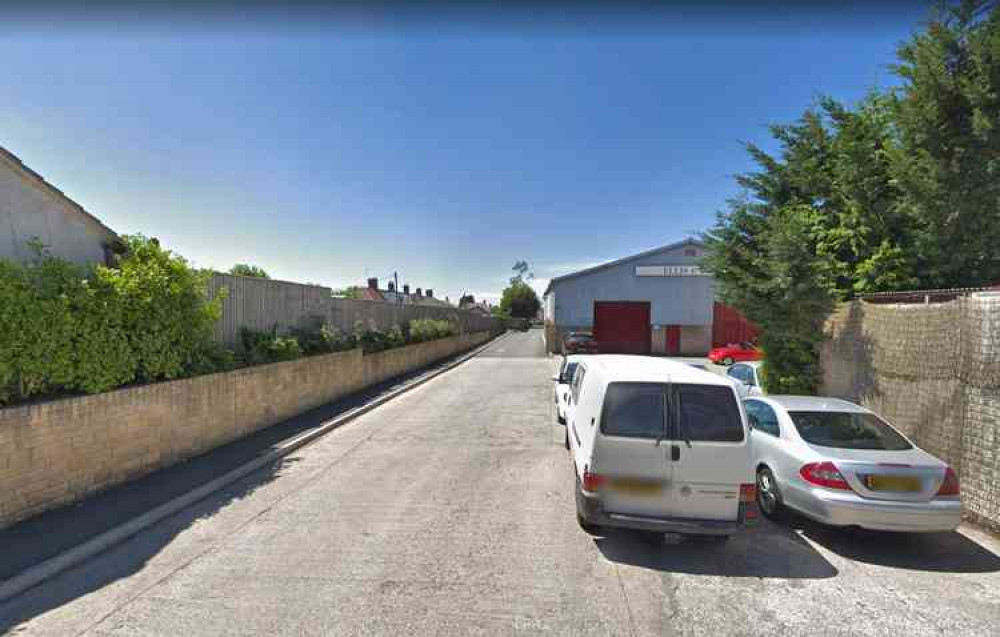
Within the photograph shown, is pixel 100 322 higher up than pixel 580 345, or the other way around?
pixel 100 322

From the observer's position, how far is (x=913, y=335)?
19.1 feet

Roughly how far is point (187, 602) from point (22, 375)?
3328mm

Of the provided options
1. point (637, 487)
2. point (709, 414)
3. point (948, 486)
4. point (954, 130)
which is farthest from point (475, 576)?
point (954, 130)

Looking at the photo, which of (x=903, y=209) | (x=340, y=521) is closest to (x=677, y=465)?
(x=340, y=521)

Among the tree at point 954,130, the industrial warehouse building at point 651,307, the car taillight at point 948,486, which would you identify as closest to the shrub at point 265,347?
the car taillight at point 948,486

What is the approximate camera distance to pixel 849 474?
4113 millimetres

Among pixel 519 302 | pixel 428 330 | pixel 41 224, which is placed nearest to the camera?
pixel 41 224

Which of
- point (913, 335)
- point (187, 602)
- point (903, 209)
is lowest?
point (187, 602)

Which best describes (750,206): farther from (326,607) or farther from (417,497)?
(326,607)

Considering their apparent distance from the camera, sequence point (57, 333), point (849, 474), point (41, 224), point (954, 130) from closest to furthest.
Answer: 1. point (849, 474)
2. point (57, 333)
3. point (41, 224)
4. point (954, 130)

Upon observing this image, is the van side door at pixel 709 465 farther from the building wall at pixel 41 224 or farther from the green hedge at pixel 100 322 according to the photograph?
the building wall at pixel 41 224

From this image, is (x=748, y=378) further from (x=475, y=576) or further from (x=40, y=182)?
(x=40, y=182)

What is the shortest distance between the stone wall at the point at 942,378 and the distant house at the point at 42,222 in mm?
10476

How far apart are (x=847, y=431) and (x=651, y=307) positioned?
2267 cm
